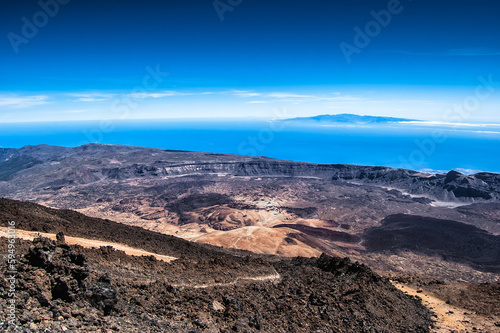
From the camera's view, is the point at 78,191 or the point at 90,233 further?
the point at 78,191

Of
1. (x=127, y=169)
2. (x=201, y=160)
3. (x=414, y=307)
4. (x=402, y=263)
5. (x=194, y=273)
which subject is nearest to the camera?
(x=194, y=273)

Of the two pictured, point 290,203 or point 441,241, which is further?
point 290,203

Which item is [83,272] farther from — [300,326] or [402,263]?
[402,263]

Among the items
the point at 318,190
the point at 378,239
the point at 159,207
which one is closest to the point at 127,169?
the point at 159,207

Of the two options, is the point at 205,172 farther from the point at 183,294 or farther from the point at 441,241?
the point at 183,294

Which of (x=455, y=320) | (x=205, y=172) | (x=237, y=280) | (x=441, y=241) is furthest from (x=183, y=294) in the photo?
(x=205, y=172)

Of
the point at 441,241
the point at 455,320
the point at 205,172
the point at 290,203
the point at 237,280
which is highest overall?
the point at 237,280
